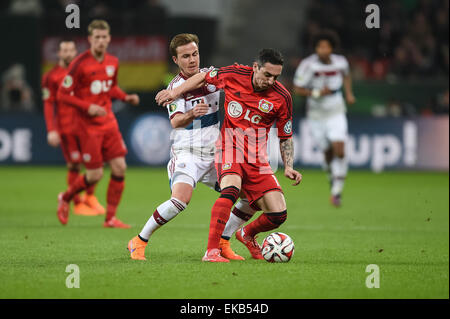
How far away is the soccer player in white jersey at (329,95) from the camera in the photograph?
474 inches

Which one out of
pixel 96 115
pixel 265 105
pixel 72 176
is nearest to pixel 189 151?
pixel 265 105

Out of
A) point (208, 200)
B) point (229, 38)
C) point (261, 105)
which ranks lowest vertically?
point (208, 200)

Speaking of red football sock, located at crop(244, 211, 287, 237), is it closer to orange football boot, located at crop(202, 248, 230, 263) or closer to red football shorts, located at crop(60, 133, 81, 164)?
orange football boot, located at crop(202, 248, 230, 263)

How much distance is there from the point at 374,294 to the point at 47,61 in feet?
52.5

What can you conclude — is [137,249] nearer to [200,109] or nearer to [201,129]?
[201,129]

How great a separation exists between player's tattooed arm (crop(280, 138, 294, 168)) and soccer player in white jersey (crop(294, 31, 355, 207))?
4.99 meters

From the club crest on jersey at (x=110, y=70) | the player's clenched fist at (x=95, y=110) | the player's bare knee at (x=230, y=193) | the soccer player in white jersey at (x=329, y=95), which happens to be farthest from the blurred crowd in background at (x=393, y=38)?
the player's bare knee at (x=230, y=193)

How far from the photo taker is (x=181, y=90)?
6.84 meters

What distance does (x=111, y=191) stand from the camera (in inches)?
378

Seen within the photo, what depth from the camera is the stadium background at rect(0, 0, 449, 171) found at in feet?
56.6

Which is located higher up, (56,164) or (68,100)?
(68,100)

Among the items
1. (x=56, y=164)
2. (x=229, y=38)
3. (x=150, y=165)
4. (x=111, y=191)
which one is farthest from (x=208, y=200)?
(x=229, y=38)

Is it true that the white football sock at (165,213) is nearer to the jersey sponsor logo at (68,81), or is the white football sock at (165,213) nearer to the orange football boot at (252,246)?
the orange football boot at (252,246)

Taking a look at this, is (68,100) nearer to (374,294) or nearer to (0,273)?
(0,273)
